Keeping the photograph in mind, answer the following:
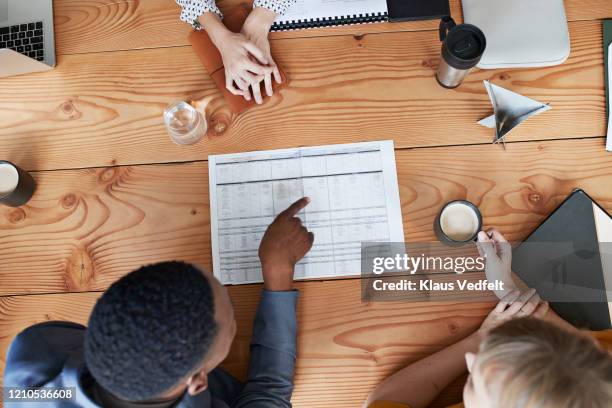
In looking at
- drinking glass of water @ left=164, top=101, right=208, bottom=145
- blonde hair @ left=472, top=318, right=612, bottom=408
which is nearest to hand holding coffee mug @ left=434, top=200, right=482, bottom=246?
blonde hair @ left=472, top=318, right=612, bottom=408

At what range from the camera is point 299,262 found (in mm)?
897

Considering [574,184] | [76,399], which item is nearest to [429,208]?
[574,184]

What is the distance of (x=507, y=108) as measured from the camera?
86 cm

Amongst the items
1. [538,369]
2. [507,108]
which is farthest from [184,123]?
[538,369]

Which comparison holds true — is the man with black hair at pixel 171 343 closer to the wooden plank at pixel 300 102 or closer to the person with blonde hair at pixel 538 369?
the wooden plank at pixel 300 102

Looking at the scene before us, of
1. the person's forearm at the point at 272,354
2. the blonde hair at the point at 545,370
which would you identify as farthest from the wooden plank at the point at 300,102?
the blonde hair at the point at 545,370

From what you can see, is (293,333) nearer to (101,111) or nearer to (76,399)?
(76,399)

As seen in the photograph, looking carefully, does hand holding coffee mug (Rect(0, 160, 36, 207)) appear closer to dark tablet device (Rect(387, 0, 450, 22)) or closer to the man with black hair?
the man with black hair

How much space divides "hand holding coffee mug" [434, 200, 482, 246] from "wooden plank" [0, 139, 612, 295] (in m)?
0.03

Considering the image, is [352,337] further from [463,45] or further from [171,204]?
[463,45]

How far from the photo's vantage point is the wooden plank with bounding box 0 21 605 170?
922 millimetres

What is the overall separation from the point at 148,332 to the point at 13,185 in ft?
1.80

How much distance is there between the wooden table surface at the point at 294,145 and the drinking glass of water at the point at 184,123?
25 millimetres

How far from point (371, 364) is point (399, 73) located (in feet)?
1.86
